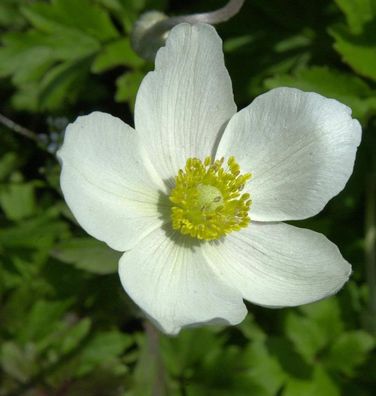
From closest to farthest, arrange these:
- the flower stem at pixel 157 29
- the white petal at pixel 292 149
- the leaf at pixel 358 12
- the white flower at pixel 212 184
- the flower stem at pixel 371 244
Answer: the white flower at pixel 212 184 < the white petal at pixel 292 149 < the flower stem at pixel 157 29 < the leaf at pixel 358 12 < the flower stem at pixel 371 244

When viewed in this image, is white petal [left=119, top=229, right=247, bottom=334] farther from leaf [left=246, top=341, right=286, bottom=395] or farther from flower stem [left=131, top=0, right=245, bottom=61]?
leaf [left=246, top=341, right=286, bottom=395]

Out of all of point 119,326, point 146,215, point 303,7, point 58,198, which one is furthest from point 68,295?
point 303,7

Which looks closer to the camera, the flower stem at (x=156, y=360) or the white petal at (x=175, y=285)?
the white petal at (x=175, y=285)

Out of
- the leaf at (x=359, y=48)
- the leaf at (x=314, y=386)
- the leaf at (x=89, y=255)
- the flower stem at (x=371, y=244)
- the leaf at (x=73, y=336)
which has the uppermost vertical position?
the leaf at (x=359, y=48)

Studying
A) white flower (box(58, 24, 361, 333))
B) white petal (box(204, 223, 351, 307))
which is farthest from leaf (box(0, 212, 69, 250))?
white petal (box(204, 223, 351, 307))

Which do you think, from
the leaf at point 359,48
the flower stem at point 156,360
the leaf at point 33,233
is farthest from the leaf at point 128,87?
the flower stem at point 156,360

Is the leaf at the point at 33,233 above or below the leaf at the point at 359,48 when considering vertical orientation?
below

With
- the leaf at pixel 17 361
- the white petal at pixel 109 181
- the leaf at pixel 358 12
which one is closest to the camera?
the white petal at pixel 109 181

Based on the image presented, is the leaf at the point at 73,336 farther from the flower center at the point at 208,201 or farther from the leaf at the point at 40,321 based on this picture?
the flower center at the point at 208,201
